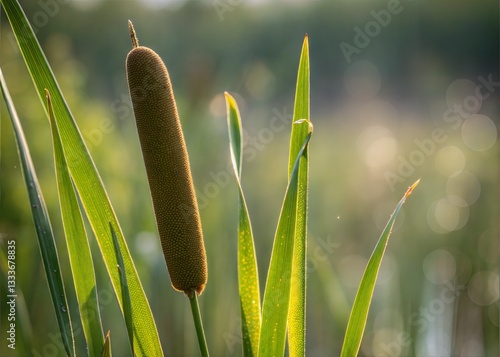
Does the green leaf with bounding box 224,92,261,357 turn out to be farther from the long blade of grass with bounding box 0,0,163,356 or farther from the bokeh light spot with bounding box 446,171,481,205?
the bokeh light spot with bounding box 446,171,481,205

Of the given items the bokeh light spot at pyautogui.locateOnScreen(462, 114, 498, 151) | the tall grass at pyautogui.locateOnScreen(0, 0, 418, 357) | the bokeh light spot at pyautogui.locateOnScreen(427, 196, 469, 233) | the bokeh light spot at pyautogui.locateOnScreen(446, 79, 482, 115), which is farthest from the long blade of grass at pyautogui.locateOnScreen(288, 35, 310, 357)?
the bokeh light spot at pyautogui.locateOnScreen(446, 79, 482, 115)

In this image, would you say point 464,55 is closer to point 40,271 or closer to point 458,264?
point 458,264

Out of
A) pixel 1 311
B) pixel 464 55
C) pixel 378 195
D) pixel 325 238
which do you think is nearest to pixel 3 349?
pixel 1 311

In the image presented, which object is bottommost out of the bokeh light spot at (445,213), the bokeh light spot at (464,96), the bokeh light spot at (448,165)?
the bokeh light spot at (445,213)

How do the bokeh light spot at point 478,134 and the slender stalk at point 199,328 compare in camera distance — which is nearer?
the slender stalk at point 199,328

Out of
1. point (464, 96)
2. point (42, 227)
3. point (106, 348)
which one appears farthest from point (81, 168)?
point (464, 96)

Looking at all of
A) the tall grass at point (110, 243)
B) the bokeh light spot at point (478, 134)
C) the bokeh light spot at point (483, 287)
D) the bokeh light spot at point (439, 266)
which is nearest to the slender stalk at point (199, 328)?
the tall grass at point (110, 243)

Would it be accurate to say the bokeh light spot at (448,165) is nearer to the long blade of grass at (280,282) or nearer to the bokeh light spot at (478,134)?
the bokeh light spot at (478,134)
